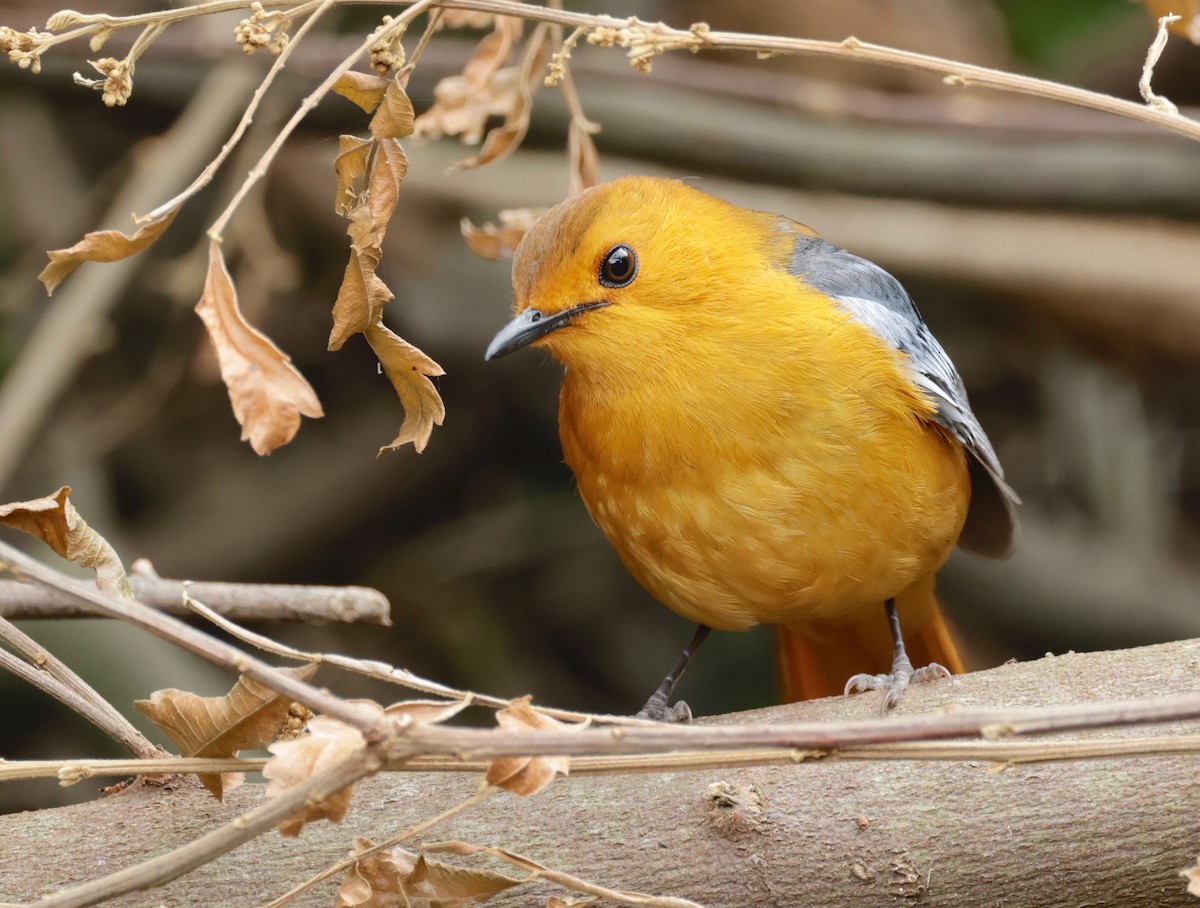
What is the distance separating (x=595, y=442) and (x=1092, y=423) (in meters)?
3.43

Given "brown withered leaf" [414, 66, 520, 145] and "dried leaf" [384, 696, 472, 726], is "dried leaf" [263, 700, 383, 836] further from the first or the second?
"brown withered leaf" [414, 66, 520, 145]

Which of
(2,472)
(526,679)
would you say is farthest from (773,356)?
(526,679)

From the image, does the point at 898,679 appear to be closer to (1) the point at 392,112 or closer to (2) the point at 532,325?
(2) the point at 532,325

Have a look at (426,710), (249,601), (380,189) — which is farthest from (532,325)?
(426,710)

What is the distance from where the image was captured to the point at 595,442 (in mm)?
3283

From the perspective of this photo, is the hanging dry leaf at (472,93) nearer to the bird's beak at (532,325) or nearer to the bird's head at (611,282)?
the bird's head at (611,282)

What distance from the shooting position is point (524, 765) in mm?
1681

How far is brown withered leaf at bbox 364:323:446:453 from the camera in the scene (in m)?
2.02

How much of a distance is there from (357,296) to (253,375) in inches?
11.7

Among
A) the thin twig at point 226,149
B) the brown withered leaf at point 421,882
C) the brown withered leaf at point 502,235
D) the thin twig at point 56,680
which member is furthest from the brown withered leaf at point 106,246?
the brown withered leaf at point 502,235

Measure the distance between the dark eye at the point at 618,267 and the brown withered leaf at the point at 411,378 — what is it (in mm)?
1184

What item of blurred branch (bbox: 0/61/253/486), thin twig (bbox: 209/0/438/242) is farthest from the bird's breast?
blurred branch (bbox: 0/61/253/486)

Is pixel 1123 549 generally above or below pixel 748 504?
below

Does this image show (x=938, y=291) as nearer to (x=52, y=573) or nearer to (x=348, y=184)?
(x=348, y=184)
